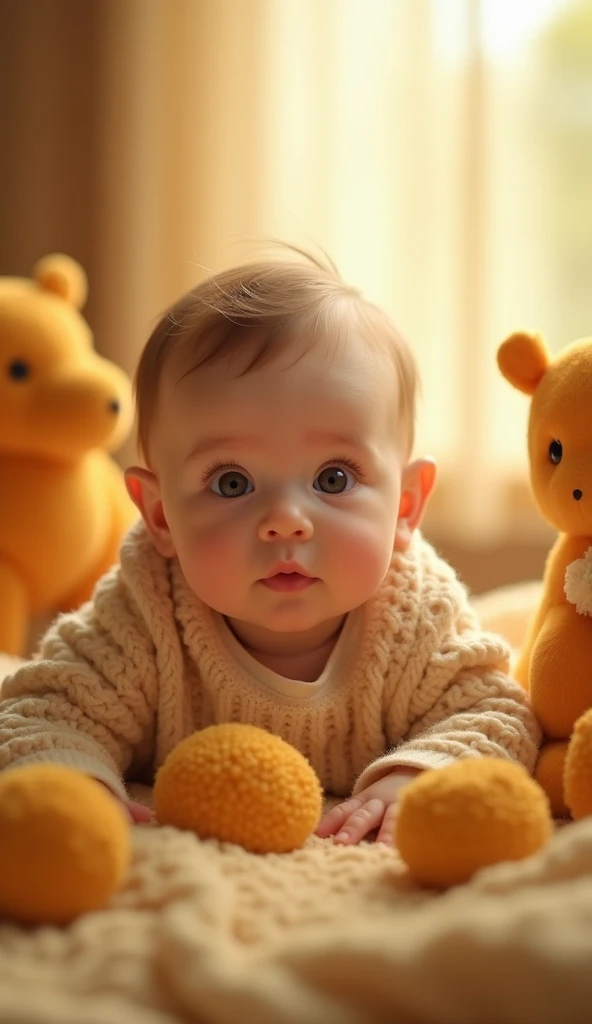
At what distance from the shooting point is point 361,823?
2.90ft

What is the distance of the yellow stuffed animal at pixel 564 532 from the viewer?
945 mm

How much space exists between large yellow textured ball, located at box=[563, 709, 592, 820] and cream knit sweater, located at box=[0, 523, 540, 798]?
0.60ft

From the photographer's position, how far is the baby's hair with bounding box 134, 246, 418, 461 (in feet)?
3.27

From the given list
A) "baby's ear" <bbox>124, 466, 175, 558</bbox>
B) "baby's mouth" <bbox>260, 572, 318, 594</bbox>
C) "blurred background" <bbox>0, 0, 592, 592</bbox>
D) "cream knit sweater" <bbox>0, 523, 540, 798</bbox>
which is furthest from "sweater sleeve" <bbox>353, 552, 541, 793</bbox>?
"blurred background" <bbox>0, 0, 592, 592</bbox>

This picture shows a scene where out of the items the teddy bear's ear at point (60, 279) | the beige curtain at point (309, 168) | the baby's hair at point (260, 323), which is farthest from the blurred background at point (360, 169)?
the baby's hair at point (260, 323)

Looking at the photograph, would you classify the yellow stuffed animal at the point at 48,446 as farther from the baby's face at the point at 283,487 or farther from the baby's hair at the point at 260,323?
the baby's face at the point at 283,487

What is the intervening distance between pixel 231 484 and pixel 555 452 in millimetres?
291

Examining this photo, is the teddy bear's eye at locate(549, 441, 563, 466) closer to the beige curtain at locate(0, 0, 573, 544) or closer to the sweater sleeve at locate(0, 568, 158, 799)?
the sweater sleeve at locate(0, 568, 158, 799)

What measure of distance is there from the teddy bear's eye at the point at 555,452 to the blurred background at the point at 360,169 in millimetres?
1020

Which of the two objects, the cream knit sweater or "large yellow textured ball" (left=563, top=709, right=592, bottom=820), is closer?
"large yellow textured ball" (left=563, top=709, right=592, bottom=820)

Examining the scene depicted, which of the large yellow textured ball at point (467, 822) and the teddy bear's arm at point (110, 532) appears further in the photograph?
the teddy bear's arm at point (110, 532)

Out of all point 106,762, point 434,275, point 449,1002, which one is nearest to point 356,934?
point 449,1002

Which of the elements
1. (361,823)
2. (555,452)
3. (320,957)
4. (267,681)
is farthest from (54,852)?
(555,452)

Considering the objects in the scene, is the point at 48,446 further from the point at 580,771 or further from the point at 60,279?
the point at 580,771
